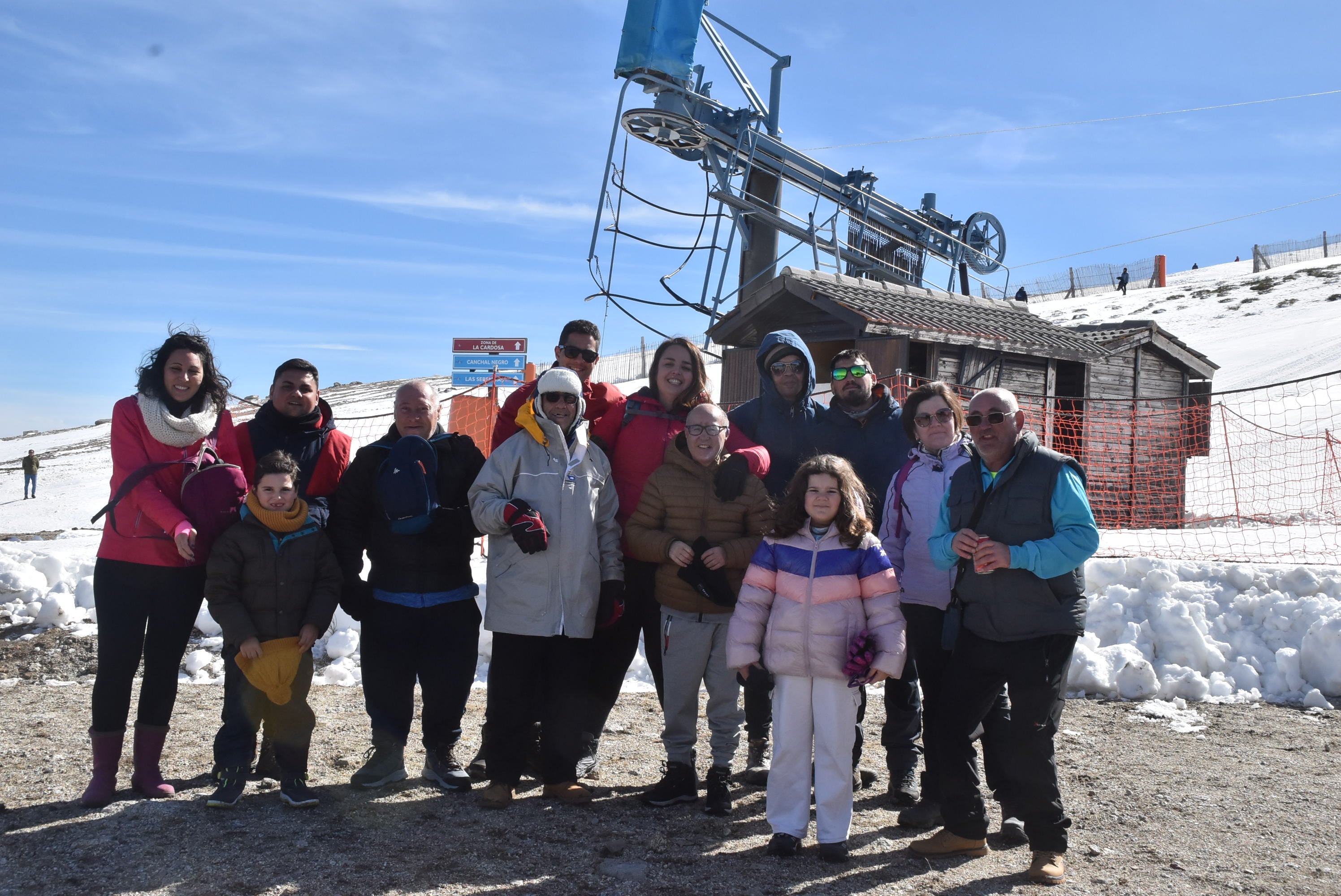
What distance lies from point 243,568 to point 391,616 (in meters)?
0.65

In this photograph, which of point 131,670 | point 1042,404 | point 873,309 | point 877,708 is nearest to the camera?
point 131,670

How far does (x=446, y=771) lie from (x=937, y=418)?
2.61 meters

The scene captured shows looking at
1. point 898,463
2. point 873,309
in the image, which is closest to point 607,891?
point 898,463

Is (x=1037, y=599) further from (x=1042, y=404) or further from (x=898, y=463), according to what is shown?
(x=1042, y=404)

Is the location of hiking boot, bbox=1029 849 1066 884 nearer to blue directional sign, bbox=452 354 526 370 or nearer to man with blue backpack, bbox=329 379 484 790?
man with blue backpack, bbox=329 379 484 790

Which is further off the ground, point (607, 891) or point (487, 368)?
point (487, 368)

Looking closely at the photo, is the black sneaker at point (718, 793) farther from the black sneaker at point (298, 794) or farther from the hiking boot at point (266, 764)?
the hiking boot at point (266, 764)

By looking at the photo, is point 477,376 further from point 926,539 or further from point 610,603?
point 926,539

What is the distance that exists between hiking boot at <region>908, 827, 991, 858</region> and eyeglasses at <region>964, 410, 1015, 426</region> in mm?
1503

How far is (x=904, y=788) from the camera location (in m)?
3.98

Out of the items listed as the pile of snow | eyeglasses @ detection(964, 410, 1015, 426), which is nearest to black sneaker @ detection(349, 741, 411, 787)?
the pile of snow

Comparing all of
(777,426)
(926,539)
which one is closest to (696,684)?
(926,539)

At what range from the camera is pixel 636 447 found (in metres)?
4.28

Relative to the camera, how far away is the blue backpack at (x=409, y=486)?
392 cm
